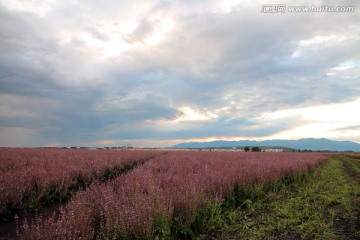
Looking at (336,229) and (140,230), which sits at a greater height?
(140,230)

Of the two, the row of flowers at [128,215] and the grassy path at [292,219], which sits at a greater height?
the row of flowers at [128,215]

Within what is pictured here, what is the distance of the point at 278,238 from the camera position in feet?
15.8

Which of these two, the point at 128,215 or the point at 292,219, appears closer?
the point at 128,215

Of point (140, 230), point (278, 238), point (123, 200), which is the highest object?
point (123, 200)

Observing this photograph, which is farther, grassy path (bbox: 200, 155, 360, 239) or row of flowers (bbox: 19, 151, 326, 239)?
grassy path (bbox: 200, 155, 360, 239)

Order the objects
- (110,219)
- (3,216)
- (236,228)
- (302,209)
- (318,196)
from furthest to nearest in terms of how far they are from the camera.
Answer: (318,196)
(302,209)
(3,216)
(236,228)
(110,219)

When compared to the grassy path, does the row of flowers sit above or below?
above

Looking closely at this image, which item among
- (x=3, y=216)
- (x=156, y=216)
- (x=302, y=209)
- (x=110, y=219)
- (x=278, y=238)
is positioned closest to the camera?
(x=110, y=219)

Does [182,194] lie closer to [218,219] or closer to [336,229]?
[218,219]

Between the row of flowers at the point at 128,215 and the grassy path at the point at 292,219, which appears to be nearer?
the row of flowers at the point at 128,215

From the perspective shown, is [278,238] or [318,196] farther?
[318,196]

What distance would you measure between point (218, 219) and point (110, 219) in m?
2.57

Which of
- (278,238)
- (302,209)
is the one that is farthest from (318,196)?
(278,238)

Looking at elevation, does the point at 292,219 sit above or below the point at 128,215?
below
